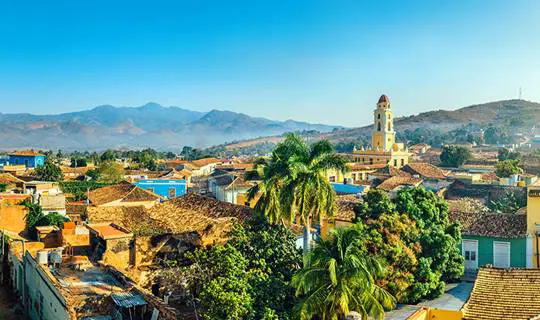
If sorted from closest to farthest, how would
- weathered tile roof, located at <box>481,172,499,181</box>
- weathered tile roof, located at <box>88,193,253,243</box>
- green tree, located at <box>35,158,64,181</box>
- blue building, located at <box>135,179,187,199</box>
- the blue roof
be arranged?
weathered tile roof, located at <box>88,193,253,243</box>
the blue roof
weathered tile roof, located at <box>481,172,499,181</box>
blue building, located at <box>135,179,187,199</box>
green tree, located at <box>35,158,64,181</box>

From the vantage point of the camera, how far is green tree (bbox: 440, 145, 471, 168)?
75.5 metres

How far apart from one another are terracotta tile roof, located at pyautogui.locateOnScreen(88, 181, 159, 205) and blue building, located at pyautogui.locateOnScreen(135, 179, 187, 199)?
34.7ft

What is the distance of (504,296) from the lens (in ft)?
54.4

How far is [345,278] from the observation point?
14984 millimetres

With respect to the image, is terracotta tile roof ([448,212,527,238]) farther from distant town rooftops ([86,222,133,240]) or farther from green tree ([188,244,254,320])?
distant town rooftops ([86,222,133,240])

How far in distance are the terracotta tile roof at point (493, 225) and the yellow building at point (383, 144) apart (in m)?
46.7

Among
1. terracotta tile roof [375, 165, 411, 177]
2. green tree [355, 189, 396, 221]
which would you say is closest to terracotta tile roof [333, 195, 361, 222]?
green tree [355, 189, 396, 221]

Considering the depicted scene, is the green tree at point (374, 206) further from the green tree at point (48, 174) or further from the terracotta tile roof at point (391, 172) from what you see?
the green tree at point (48, 174)

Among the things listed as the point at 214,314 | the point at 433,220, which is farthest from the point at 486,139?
the point at 214,314

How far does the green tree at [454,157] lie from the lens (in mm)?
75500

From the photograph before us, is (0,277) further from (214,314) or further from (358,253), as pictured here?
(358,253)

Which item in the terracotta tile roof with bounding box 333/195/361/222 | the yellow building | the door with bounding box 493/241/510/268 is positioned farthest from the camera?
the yellow building

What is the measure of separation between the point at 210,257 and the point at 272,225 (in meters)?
3.25

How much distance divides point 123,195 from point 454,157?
174 ft
